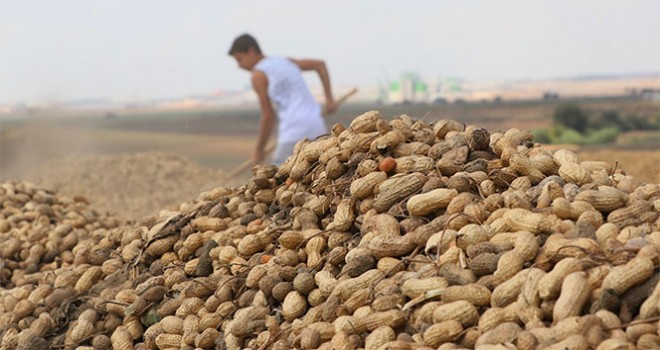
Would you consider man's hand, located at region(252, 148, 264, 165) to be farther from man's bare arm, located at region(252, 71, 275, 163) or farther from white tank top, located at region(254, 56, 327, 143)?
white tank top, located at region(254, 56, 327, 143)

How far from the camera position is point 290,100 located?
7.13 meters

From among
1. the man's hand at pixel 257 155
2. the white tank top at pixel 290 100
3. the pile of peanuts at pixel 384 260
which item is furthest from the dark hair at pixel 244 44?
the pile of peanuts at pixel 384 260

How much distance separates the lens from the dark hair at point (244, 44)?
7.12 metres

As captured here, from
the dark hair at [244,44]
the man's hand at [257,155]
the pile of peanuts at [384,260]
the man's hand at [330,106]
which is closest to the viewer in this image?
the pile of peanuts at [384,260]

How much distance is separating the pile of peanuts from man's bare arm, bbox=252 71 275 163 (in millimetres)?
2445

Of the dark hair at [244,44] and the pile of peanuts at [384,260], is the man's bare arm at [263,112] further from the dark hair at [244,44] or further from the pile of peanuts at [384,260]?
the pile of peanuts at [384,260]

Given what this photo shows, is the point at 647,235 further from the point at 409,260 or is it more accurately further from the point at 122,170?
the point at 122,170

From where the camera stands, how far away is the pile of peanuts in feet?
9.34

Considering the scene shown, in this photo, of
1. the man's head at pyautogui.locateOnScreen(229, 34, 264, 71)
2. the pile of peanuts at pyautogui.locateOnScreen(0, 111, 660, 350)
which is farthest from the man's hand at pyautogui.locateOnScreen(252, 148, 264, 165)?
the pile of peanuts at pyautogui.locateOnScreen(0, 111, 660, 350)

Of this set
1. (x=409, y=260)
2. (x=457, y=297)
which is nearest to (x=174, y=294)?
(x=409, y=260)

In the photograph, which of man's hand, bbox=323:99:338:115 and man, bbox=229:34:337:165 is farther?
man's hand, bbox=323:99:338:115

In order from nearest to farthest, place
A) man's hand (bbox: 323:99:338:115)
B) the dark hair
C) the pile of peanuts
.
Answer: the pile of peanuts < the dark hair < man's hand (bbox: 323:99:338:115)

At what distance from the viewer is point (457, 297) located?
2979 millimetres

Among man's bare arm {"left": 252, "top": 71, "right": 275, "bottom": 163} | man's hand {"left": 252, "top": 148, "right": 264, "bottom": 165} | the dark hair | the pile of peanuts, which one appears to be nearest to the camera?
the pile of peanuts
